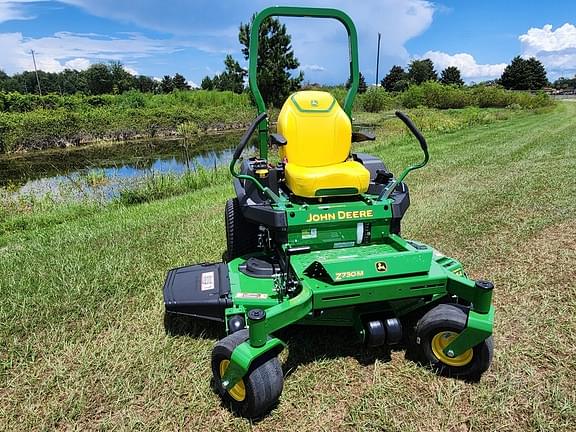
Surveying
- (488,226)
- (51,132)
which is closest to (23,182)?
(51,132)

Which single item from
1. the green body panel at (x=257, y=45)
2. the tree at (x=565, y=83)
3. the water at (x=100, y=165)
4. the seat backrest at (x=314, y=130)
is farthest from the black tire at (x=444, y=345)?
the tree at (x=565, y=83)

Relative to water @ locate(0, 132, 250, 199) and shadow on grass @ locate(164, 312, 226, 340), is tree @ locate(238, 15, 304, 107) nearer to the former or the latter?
water @ locate(0, 132, 250, 199)

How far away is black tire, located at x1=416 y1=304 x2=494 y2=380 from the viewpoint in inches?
95.7

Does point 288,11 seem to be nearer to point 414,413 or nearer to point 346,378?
point 346,378

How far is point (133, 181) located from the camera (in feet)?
30.8

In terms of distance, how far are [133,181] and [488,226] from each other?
7163 mm

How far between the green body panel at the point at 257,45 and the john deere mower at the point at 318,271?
10 mm

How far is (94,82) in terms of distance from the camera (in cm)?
6003

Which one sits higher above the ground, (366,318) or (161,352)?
(366,318)

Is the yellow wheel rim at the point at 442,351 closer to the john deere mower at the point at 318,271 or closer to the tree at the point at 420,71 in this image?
the john deere mower at the point at 318,271

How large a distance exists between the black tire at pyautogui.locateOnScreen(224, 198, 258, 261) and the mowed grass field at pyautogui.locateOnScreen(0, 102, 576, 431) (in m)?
0.66

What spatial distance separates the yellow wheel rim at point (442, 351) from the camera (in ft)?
8.13

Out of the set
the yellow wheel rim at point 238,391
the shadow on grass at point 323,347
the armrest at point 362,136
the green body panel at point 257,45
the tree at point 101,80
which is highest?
the tree at point 101,80

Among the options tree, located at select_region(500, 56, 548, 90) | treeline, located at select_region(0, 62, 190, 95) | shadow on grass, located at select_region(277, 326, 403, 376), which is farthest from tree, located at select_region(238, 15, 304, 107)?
tree, located at select_region(500, 56, 548, 90)
